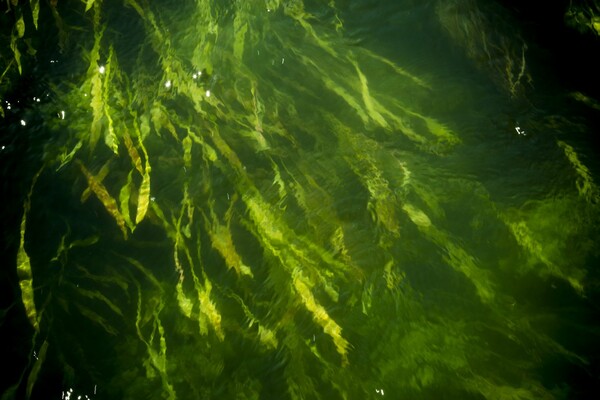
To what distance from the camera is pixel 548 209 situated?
1.35m

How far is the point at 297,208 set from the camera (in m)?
1.49

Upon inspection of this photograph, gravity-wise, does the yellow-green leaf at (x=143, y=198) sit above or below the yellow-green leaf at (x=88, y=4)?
below

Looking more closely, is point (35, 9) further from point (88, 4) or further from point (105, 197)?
point (105, 197)

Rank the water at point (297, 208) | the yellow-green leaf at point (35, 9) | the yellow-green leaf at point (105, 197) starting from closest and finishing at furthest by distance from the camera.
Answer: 1. the water at point (297, 208)
2. the yellow-green leaf at point (105, 197)
3. the yellow-green leaf at point (35, 9)

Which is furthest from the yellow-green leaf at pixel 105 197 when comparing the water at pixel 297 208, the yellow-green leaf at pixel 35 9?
the yellow-green leaf at pixel 35 9

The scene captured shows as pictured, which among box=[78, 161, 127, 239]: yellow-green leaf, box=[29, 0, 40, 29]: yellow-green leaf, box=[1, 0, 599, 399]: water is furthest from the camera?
box=[29, 0, 40, 29]: yellow-green leaf

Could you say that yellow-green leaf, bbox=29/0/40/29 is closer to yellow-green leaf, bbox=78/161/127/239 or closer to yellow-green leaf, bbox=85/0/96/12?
yellow-green leaf, bbox=85/0/96/12

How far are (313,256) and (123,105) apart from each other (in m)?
1.22

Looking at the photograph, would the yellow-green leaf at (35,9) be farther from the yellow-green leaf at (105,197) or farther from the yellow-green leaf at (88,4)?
the yellow-green leaf at (105,197)

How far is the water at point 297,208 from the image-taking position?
1.26 metres

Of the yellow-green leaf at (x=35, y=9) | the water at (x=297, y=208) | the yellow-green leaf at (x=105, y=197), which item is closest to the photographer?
the water at (x=297, y=208)

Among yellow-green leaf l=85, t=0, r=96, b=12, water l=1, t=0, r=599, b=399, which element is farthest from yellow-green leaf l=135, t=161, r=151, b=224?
yellow-green leaf l=85, t=0, r=96, b=12

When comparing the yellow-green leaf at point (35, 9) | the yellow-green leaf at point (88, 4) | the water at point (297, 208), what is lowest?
the water at point (297, 208)

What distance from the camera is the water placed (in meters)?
1.26
